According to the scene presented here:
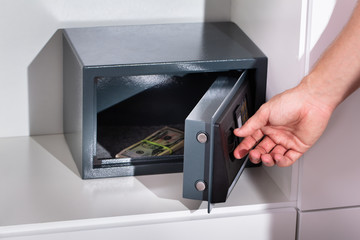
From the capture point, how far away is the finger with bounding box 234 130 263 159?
122 cm

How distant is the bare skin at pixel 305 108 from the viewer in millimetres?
1116

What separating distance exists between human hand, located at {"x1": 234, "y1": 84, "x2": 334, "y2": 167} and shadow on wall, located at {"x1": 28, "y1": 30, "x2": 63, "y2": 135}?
0.50 m

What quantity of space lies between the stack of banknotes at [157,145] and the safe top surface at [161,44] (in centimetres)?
21

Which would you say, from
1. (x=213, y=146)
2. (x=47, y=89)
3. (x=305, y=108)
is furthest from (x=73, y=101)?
(x=305, y=108)

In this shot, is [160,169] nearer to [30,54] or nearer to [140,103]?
[140,103]

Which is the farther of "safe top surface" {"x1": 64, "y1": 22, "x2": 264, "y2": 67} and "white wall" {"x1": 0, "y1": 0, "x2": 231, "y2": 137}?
"white wall" {"x1": 0, "y1": 0, "x2": 231, "y2": 137}

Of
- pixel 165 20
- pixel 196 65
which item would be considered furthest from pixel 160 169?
pixel 165 20

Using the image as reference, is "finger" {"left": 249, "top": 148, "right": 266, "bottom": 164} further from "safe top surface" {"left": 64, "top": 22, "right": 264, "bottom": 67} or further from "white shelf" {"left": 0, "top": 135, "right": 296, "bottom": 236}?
"safe top surface" {"left": 64, "top": 22, "right": 264, "bottom": 67}

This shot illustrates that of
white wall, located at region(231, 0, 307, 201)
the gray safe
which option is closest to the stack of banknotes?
the gray safe

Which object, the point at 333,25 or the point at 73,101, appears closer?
the point at 333,25

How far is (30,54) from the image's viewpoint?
1496 millimetres

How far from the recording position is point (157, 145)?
4.75ft

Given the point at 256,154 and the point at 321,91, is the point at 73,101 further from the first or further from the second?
the point at 321,91

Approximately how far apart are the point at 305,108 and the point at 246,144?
0.43 ft
